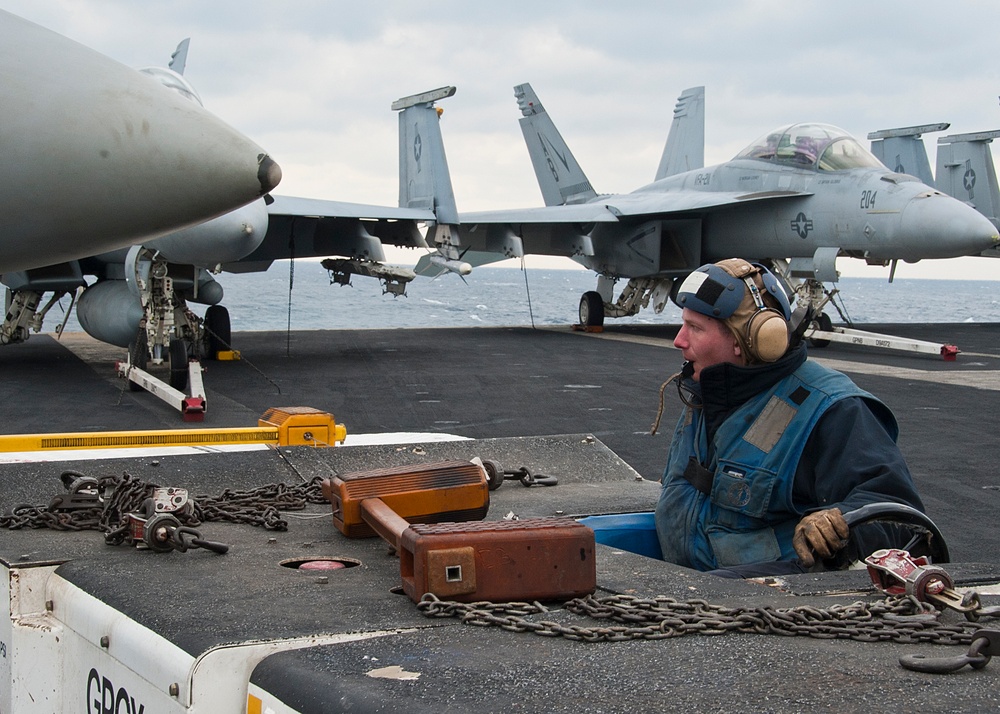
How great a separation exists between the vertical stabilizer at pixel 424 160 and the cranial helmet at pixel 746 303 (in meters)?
17.3

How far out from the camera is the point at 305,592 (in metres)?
2.29

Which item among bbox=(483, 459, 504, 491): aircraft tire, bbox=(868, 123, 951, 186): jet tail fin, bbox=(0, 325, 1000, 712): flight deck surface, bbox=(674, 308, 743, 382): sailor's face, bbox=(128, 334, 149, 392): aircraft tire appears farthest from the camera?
bbox=(868, 123, 951, 186): jet tail fin

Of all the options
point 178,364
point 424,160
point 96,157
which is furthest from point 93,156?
point 424,160

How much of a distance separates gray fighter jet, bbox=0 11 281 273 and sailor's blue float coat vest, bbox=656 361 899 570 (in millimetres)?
1580

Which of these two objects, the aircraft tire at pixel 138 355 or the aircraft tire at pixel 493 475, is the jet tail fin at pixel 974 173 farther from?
the aircraft tire at pixel 493 475

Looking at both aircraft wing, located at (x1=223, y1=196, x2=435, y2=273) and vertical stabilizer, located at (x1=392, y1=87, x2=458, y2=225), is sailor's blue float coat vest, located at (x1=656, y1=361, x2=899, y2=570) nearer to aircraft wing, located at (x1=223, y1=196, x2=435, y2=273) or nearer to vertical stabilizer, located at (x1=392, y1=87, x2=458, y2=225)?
aircraft wing, located at (x1=223, y1=196, x2=435, y2=273)

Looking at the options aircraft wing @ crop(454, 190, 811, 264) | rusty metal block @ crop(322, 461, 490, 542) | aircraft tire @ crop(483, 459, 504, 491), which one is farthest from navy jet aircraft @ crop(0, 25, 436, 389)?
rusty metal block @ crop(322, 461, 490, 542)

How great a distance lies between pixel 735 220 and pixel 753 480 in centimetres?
1703

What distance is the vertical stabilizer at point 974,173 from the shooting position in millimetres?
33156

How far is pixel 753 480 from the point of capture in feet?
10.2

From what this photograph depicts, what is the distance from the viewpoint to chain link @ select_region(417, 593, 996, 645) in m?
1.97

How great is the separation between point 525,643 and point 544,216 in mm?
20422

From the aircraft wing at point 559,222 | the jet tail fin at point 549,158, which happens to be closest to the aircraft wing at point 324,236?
the aircraft wing at point 559,222

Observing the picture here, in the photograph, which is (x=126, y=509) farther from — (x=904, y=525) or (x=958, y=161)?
(x=958, y=161)
